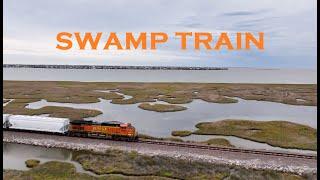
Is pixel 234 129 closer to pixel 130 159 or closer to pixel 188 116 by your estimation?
pixel 188 116

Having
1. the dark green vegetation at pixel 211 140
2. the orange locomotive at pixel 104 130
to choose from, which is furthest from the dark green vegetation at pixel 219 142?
the orange locomotive at pixel 104 130

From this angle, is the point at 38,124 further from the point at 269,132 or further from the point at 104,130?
the point at 269,132

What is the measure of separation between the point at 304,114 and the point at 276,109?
8.14m

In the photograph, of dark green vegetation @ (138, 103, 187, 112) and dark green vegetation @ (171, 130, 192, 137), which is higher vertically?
dark green vegetation @ (138, 103, 187, 112)

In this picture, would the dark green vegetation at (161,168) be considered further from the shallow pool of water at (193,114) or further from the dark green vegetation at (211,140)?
the shallow pool of water at (193,114)

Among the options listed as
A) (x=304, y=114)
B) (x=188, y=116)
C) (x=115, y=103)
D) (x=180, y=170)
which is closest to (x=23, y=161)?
(x=180, y=170)

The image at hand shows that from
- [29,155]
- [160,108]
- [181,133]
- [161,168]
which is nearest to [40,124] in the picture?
[29,155]

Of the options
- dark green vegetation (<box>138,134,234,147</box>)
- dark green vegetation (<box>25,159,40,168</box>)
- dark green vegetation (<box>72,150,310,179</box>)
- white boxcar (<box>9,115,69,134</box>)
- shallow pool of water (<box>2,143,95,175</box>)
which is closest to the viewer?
dark green vegetation (<box>72,150,310,179</box>)

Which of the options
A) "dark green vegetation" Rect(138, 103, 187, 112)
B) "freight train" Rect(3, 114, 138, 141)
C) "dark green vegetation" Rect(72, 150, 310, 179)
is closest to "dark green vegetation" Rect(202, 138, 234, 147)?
"dark green vegetation" Rect(72, 150, 310, 179)

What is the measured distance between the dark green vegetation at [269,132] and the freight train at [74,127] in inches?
568

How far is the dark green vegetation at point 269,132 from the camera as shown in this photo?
157ft

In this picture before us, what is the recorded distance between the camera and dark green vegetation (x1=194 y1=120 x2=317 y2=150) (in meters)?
47.7

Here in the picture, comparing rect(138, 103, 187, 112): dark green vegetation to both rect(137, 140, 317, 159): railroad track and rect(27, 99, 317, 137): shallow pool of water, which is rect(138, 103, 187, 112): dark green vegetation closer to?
rect(27, 99, 317, 137): shallow pool of water

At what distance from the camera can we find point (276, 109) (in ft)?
270
